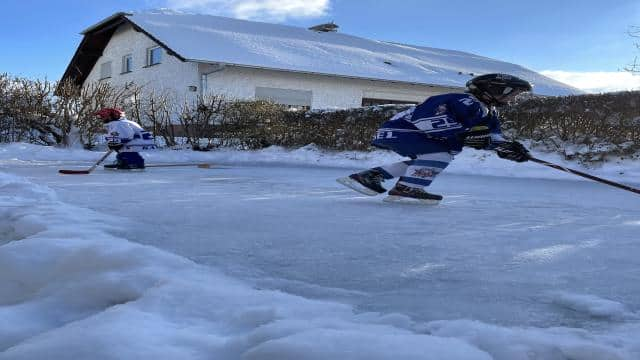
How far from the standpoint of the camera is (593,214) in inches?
172

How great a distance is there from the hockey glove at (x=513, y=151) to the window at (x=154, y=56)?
17988mm

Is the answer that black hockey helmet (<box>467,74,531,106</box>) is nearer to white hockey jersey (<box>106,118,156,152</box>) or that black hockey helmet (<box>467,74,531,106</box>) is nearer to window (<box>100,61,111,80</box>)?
white hockey jersey (<box>106,118,156,152</box>)

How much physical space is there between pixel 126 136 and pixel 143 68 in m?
14.2

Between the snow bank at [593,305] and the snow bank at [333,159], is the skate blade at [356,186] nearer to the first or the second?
the snow bank at [593,305]

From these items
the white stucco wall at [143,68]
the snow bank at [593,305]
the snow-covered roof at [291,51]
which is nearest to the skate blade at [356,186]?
the snow bank at [593,305]

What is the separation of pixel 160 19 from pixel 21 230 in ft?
62.0

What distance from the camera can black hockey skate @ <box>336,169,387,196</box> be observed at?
479cm

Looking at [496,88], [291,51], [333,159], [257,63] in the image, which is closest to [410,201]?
[496,88]

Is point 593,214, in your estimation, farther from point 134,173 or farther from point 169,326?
point 134,173

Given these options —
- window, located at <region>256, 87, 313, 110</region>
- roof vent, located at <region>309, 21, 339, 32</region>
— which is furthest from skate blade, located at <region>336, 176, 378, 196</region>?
roof vent, located at <region>309, 21, 339, 32</region>

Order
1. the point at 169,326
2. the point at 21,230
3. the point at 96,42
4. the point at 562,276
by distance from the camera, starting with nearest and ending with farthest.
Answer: the point at 169,326
the point at 562,276
the point at 21,230
the point at 96,42

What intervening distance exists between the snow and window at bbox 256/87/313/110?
949 millimetres

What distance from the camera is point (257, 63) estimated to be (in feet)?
59.2

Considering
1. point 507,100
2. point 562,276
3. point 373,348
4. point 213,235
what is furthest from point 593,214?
point 373,348
